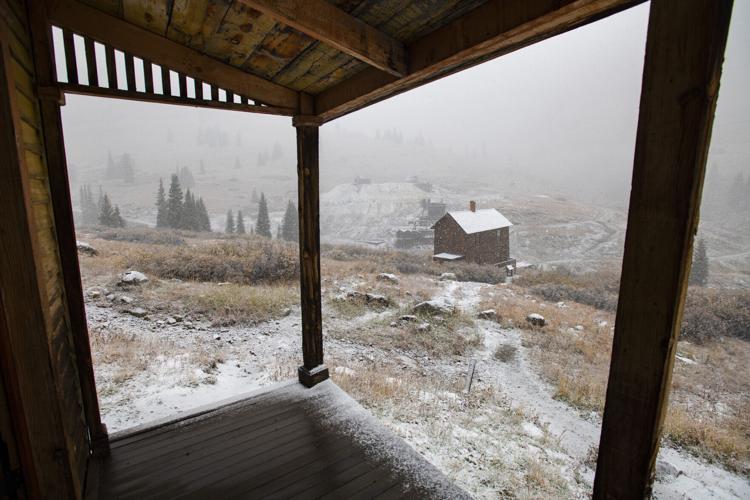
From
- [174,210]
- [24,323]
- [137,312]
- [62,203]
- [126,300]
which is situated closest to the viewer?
[24,323]

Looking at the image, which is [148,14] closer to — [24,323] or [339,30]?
[339,30]

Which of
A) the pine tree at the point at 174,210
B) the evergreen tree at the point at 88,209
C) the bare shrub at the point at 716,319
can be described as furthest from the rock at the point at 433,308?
the evergreen tree at the point at 88,209

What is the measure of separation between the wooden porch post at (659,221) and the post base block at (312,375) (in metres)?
3.09

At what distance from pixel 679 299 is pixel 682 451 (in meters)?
5.98

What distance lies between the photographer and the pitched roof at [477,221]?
21078 millimetres

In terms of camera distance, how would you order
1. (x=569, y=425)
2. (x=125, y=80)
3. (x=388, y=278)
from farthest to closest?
(x=388, y=278) < (x=569, y=425) < (x=125, y=80)

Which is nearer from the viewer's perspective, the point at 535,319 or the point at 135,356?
the point at 135,356

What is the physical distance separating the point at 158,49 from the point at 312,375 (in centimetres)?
335

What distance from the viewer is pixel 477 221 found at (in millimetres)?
21969

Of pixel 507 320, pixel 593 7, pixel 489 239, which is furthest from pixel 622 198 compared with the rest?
pixel 593 7

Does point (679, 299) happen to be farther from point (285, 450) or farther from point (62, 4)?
point (62, 4)

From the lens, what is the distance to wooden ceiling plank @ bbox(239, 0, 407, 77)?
5.47 ft

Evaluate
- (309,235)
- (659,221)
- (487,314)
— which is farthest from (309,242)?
(487,314)

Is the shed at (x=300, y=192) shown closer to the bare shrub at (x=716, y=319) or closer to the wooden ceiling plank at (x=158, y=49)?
the wooden ceiling plank at (x=158, y=49)
